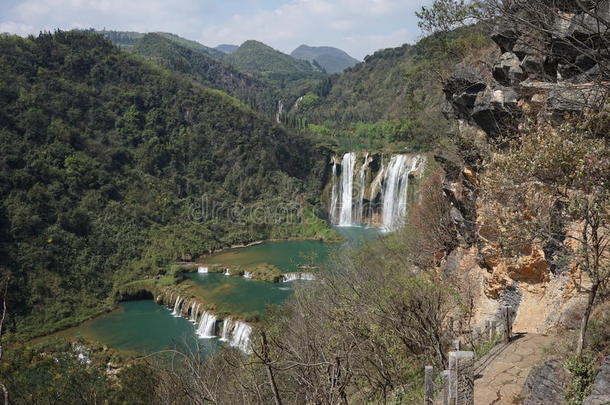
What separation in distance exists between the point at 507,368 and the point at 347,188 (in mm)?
46902

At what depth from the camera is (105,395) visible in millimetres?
11672

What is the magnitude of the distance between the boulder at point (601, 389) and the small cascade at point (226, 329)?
68.3ft

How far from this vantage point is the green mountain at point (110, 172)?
34000 millimetres

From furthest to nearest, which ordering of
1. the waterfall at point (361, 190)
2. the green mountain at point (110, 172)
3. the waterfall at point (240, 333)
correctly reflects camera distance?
the waterfall at point (361, 190)
the green mountain at point (110, 172)
the waterfall at point (240, 333)

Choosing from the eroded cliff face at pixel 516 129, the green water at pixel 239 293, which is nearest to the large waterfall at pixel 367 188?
the green water at pixel 239 293

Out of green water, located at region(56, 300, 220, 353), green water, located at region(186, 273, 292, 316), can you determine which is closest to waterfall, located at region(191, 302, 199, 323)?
green water, located at region(56, 300, 220, 353)

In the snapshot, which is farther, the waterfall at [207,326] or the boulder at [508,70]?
the waterfall at [207,326]

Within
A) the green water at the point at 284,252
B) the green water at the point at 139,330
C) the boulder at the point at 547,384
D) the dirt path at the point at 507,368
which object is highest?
the boulder at the point at 547,384

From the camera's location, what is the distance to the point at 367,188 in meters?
51.2

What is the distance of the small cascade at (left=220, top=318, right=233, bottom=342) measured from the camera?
78.9 feet

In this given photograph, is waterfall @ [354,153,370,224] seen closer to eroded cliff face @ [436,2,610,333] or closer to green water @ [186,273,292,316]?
green water @ [186,273,292,316]

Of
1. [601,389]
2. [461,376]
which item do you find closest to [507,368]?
[601,389]

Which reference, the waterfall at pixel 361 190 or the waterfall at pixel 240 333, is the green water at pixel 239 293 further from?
the waterfall at pixel 361 190

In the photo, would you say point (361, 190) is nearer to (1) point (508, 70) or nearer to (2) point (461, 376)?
(1) point (508, 70)
